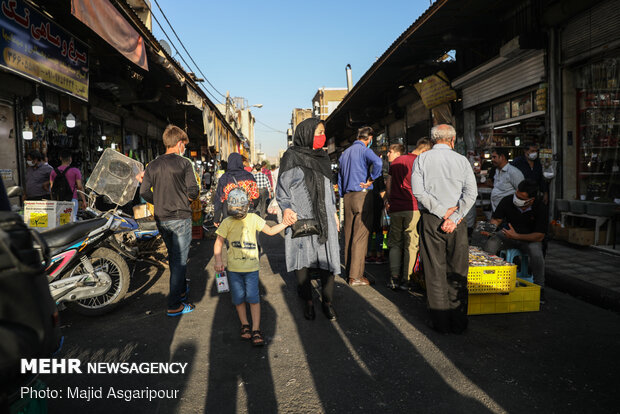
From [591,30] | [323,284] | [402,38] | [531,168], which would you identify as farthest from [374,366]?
[402,38]

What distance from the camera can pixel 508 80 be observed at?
895 centimetres

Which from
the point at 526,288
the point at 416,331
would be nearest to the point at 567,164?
the point at 526,288

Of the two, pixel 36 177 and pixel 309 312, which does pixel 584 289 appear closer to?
pixel 309 312

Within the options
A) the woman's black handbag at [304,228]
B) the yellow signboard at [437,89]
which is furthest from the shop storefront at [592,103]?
the woman's black handbag at [304,228]

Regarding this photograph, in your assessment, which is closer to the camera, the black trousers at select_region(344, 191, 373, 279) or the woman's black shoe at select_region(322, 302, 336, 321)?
the woman's black shoe at select_region(322, 302, 336, 321)

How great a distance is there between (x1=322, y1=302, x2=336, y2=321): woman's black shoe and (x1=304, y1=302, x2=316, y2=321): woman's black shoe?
0.43ft

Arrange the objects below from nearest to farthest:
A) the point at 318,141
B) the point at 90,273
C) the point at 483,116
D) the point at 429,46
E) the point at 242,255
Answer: the point at 242,255 → the point at 90,273 → the point at 318,141 → the point at 429,46 → the point at 483,116

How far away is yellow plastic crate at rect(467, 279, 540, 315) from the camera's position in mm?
4152

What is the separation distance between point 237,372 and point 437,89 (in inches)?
400

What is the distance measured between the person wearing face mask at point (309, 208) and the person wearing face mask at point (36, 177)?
5.48 metres

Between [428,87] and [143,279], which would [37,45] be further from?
[428,87]

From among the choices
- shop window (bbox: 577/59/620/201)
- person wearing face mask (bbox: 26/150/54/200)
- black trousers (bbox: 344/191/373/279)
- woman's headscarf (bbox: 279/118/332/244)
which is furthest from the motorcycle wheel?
shop window (bbox: 577/59/620/201)

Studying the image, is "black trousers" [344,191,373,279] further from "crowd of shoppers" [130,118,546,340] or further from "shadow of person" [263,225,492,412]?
"shadow of person" [263,225,492,412]

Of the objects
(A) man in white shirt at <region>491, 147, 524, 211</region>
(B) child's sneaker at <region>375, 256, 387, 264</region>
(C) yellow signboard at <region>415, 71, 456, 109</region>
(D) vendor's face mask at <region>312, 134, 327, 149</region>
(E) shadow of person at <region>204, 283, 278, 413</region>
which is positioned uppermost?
(C) yellow signboard at <region>415, 71, 456, 109</region>
